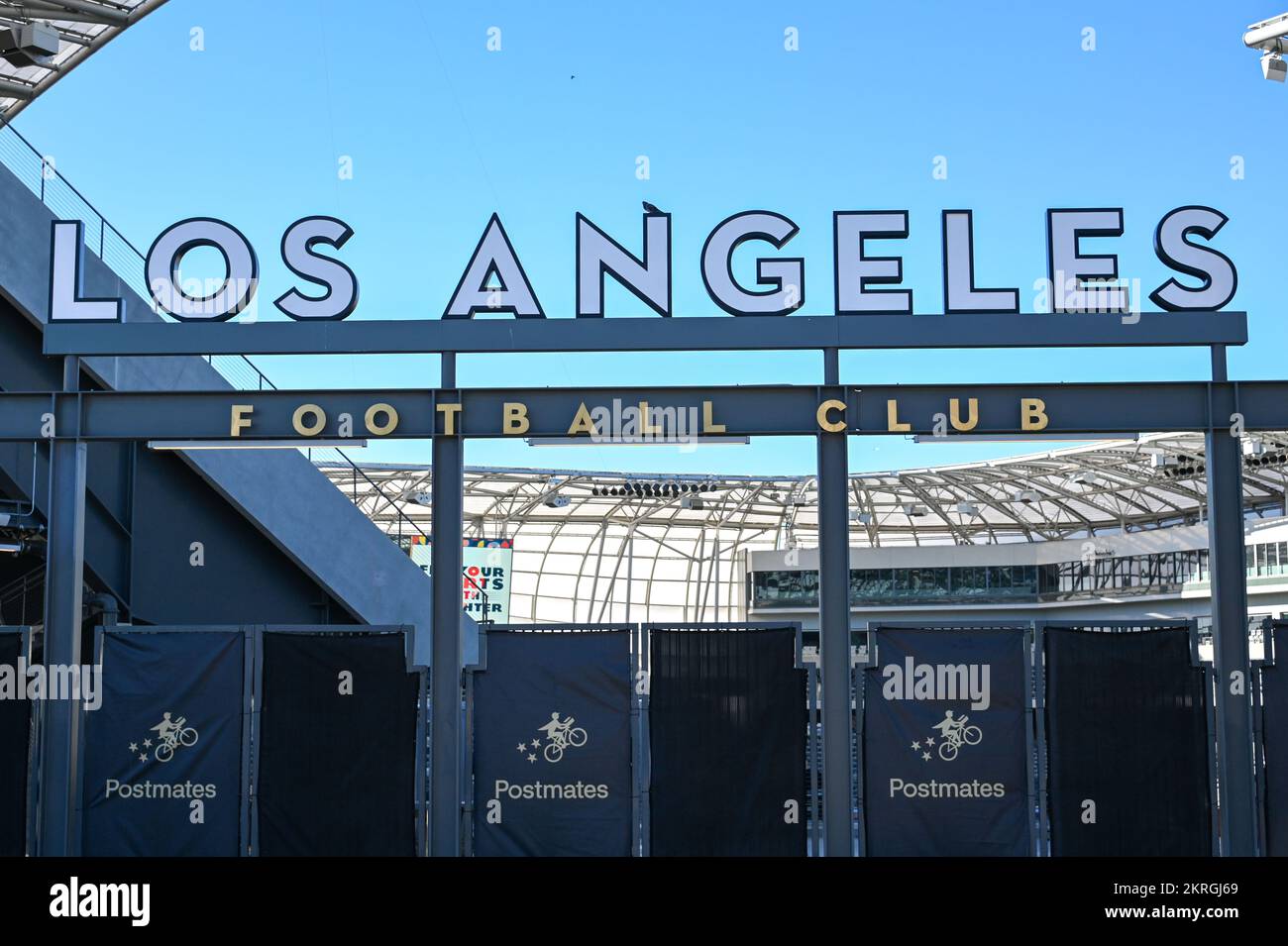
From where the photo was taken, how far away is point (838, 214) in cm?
1590

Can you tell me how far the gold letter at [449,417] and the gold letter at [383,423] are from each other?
58 cm

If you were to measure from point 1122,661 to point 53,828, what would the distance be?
12.4 metres

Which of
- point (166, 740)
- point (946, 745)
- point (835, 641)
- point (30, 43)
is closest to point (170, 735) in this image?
point (166, 740)

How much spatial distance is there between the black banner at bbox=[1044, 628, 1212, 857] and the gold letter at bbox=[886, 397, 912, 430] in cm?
296

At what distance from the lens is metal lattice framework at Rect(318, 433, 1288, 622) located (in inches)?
2527

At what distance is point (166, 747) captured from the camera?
48.7ft

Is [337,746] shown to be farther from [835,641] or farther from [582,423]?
[835,641]

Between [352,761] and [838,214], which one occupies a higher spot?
[838,214]

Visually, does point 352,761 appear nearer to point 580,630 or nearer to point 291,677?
point 291,677

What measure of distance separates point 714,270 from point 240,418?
618cm

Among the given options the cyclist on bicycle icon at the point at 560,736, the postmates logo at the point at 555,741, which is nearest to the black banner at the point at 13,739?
the postmates logo at the point at 555,741
